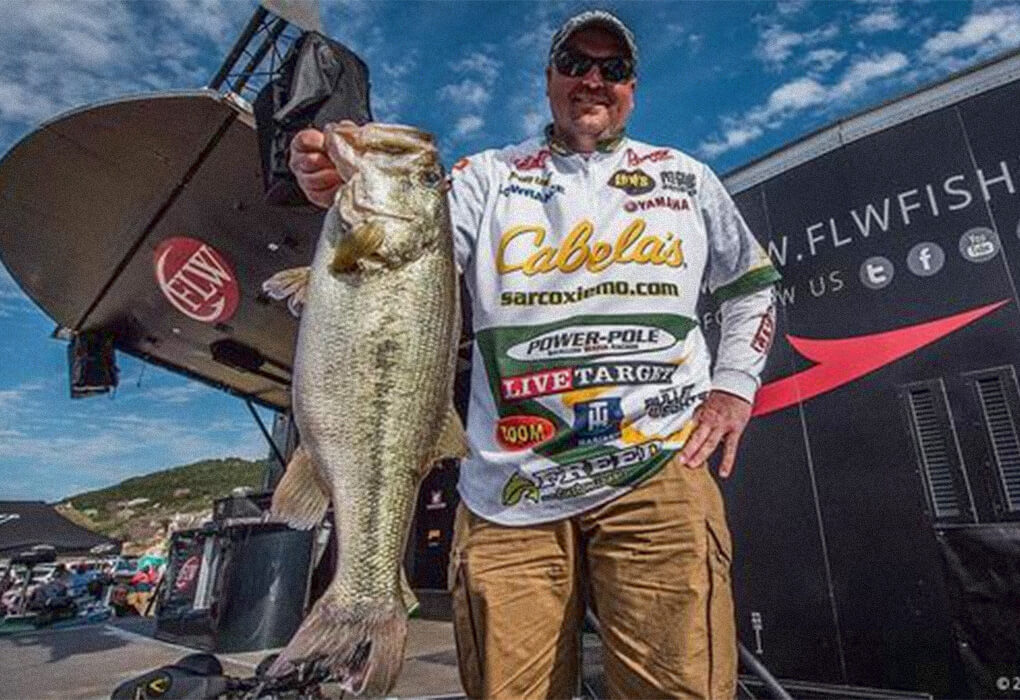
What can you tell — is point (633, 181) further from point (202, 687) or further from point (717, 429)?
point (202, 687)

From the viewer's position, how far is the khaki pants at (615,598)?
162 cm

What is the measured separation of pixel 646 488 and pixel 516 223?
2.86ft

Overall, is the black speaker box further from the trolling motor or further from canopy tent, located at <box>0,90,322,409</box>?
the trolling motor

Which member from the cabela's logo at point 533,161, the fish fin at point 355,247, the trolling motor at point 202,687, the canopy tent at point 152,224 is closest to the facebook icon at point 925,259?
the cabela's logo at point 533,161

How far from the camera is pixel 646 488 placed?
1709mm

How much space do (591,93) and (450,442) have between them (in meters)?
1.25

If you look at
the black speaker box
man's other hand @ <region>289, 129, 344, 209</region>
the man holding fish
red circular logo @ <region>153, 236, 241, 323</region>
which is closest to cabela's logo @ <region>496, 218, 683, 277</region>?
the man holding fish

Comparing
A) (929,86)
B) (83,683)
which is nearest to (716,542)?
(929,86)

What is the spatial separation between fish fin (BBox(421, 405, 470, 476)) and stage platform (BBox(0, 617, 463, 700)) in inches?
133

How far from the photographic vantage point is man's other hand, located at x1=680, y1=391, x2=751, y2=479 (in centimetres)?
178

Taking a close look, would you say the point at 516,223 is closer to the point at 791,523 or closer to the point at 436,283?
the point at 436,283

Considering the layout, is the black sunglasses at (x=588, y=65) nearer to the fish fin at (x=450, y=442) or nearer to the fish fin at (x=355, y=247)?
the fish fin at (x=355, y=247)

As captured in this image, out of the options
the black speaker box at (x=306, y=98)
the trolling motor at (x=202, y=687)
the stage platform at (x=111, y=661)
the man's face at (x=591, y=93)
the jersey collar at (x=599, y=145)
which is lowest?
the stage platform at (x=111, y=661)

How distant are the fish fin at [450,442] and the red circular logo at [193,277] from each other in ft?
24.6
